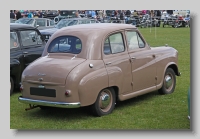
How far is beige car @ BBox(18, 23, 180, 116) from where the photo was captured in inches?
266

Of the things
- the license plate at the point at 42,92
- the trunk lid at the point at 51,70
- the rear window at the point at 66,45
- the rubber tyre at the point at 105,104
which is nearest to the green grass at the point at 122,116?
the rubber tyre at the point at 105,104

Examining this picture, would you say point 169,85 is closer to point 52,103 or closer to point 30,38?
point 52,103

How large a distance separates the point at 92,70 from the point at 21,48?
3160 mm

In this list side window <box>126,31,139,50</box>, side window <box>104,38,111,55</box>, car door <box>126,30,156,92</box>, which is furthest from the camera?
side window <box>126,31,139,50</box>

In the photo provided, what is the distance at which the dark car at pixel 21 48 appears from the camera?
904 cm

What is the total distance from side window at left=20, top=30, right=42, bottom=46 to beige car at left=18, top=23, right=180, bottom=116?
2076 mm

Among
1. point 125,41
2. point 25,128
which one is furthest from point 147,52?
point 25,128

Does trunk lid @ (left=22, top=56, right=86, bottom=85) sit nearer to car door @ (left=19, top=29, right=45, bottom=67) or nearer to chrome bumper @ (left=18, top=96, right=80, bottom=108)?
chrome bumper @ (left=18, top=96, right=80, bottom=108)

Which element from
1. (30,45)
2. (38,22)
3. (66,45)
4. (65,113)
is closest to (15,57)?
(30,45)

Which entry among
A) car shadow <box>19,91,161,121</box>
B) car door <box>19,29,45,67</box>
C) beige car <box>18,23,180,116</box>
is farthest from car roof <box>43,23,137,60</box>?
car door <box>19,29,45,67</box>

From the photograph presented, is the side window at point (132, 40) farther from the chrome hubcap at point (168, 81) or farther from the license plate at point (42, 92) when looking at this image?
the license plate at point (42, 92)

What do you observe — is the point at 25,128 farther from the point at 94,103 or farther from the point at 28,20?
the point at 28,20

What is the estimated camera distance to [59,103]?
671 centimetres

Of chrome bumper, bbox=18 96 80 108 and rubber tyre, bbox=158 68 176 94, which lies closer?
chrome bumper, bbox=18 96 80 108
